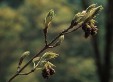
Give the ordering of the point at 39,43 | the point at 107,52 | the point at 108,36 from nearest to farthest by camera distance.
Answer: the point at 108,36 < the point at 107,52 < the point at 39,43

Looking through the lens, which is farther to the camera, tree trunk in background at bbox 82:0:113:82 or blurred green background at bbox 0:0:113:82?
blurred green background at bbox 0:0:113:82

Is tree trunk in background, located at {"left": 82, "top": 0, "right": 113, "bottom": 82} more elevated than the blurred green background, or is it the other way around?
tree trunk in background, located at {"left": 82, "top": 0, "right": 113, "bottom": 82}

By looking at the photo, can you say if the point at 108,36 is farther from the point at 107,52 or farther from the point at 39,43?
the point at 39,43

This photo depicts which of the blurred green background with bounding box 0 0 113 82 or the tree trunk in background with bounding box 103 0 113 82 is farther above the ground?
the tree trunk in background with bounding box 103 0 113 82

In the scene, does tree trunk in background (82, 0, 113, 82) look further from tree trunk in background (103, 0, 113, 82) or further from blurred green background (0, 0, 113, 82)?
blurred green background (0, 0, 113, 82)

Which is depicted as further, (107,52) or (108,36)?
(107,52)

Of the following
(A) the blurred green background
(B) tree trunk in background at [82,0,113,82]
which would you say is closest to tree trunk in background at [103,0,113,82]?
(B) tree trunk in background at [82,0,113,82]

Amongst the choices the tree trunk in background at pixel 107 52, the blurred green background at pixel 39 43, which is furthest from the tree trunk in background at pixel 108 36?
the blurred green background at pixel 39 43

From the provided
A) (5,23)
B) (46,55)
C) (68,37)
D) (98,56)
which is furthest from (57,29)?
(46,55)

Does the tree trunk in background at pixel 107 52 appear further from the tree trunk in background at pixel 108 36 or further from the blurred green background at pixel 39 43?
the blurred green background at pixel 39 43

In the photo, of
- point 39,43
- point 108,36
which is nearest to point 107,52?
point 108,36

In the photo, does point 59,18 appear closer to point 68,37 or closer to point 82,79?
point 68,37
